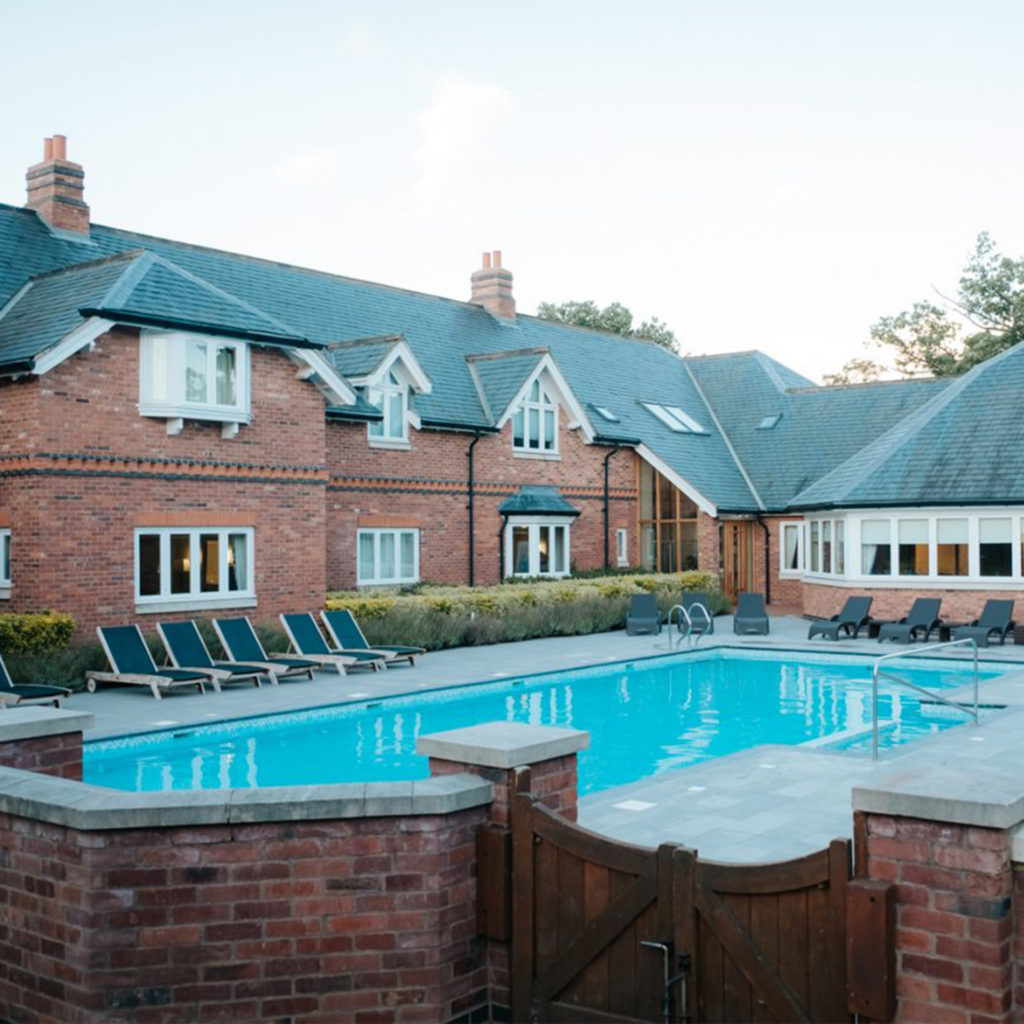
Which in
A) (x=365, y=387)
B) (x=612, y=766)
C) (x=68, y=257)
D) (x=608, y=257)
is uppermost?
(x=608, y=257)

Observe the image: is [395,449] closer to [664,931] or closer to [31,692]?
[31,692]

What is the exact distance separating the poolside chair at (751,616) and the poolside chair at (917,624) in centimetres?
237

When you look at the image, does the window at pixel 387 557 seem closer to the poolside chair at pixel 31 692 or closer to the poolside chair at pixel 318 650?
the poolside chair at pixel 318 650

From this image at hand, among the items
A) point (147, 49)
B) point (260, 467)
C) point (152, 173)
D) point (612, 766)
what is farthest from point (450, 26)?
point (612, 766)

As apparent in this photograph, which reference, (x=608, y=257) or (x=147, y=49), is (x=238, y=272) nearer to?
(x=147, y=49)

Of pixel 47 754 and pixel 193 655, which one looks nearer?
pixel 47 754

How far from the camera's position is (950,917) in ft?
12.9

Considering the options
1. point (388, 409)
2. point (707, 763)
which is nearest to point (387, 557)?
point (388, 409)

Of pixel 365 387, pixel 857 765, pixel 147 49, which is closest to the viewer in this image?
pixel 857 765

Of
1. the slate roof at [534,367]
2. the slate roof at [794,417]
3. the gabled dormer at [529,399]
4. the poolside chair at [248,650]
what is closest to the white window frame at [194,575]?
the poolside chair at [248,650]

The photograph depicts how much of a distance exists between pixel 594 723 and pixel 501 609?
27.3 ft

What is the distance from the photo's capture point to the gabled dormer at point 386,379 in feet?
79.3

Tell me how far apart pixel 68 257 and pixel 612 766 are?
630 inches

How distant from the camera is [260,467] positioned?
2019cm
